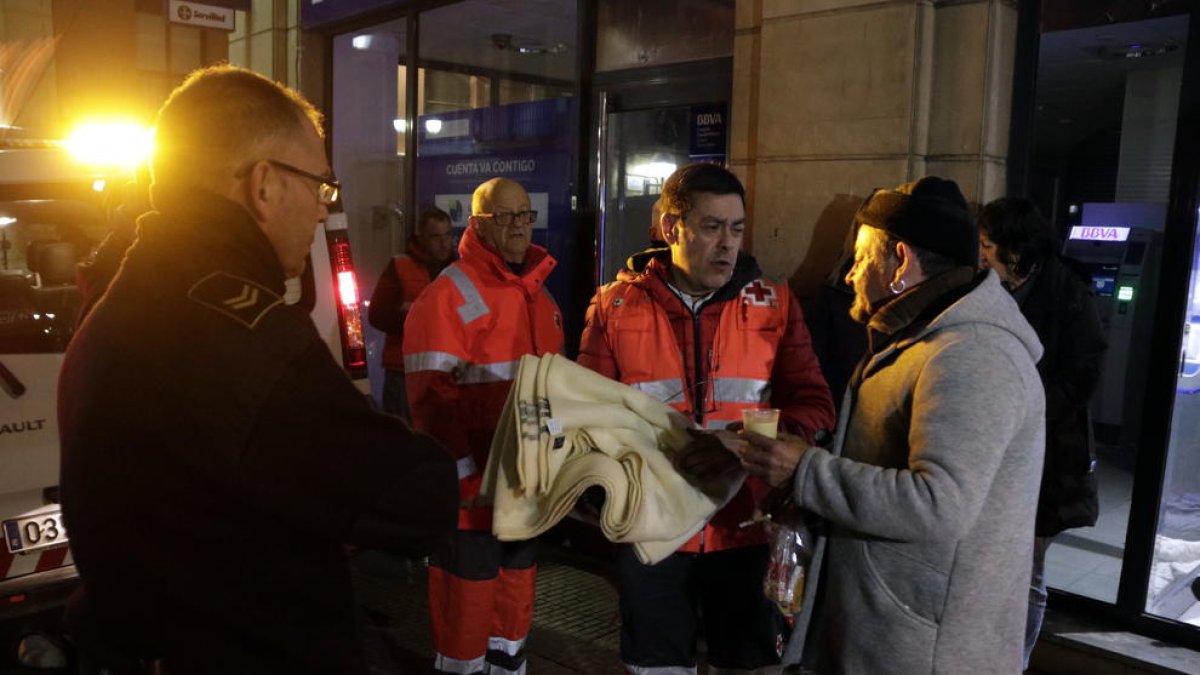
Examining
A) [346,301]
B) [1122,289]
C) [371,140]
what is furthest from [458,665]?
[371,140]

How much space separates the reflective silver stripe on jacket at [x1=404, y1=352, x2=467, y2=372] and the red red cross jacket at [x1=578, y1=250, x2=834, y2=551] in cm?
64

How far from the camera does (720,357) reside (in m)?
3.04

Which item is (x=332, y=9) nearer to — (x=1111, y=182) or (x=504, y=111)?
(x=504, y=111)

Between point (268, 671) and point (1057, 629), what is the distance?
160 inches

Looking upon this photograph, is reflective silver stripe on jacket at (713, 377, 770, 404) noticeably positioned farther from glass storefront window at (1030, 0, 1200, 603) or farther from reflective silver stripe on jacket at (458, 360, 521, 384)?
glass storefront window at (1030, 0, 1200, 603)

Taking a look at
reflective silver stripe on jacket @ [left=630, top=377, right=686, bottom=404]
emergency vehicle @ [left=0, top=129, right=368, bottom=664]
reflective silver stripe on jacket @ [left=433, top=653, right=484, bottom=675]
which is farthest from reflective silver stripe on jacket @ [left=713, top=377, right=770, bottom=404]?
emergency vehicle @ [left=0, top=129, right=368, bottom=664]

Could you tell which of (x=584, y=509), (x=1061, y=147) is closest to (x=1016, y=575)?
(x=584, y=509)

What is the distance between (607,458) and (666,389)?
530 millimetres

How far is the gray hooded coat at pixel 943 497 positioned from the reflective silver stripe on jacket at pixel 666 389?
0.82 metres

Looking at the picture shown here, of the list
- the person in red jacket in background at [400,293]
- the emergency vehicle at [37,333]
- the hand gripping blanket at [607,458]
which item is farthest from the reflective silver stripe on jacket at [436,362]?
the person in red jacket in background at [400,293]

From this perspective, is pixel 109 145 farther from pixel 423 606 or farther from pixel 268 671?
pixel 268 671

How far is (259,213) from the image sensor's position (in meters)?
1.60

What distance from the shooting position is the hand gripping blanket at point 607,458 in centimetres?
255

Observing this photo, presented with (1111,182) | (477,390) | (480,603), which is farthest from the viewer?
(1111,182)
